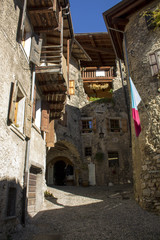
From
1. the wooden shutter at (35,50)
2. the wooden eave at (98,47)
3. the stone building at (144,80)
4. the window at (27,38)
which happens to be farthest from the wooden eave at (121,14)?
the wooden eave at (98,47)

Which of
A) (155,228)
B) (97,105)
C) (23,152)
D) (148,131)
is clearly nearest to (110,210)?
(155,228)

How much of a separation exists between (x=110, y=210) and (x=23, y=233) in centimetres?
404

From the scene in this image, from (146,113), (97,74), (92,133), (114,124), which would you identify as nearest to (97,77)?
(97,74)

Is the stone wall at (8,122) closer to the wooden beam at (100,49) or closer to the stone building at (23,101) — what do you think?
the stone building at (23,101)

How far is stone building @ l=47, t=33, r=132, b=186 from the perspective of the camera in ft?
52.3

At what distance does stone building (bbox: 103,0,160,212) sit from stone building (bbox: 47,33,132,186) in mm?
6211

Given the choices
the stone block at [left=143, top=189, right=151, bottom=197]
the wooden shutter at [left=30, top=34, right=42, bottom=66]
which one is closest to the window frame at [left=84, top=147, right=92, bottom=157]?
the stone block at [left=143, top=189, right=151, bottom=197]

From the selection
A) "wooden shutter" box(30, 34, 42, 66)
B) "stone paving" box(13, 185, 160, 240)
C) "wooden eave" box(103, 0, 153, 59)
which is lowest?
"stone paving" box(13, 185, 160, 240)

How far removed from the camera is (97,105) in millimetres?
18141

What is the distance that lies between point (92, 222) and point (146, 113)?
4925mm

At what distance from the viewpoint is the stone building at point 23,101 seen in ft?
16.6

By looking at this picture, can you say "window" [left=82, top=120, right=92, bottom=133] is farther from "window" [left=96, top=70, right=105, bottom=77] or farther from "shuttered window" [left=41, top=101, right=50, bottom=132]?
"shuttered window" [left=41, top=101, right=50, bottom=132]

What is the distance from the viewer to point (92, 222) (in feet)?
22.3

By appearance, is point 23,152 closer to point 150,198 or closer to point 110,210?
point 110,210
